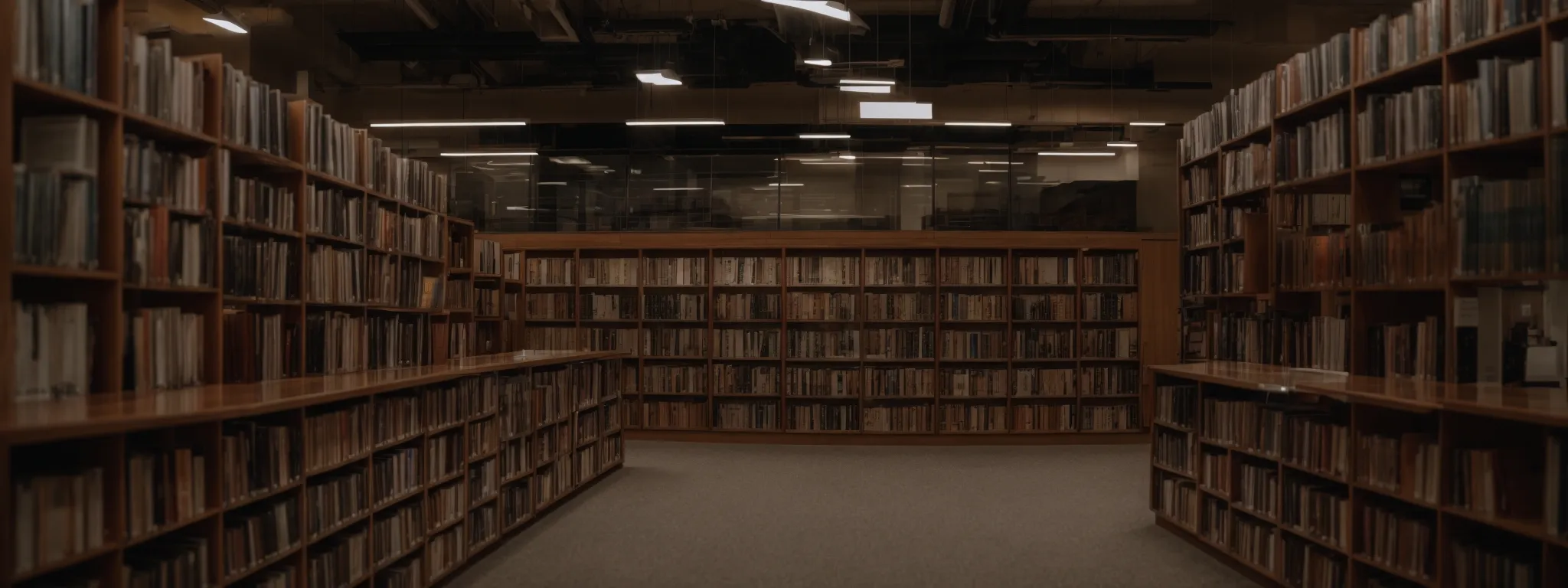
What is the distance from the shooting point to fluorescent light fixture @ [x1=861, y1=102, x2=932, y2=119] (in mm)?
7594

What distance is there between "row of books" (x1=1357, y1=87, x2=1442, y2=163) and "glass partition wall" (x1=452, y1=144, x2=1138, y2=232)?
609cm

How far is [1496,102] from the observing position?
154 inches

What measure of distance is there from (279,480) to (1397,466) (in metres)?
4.39

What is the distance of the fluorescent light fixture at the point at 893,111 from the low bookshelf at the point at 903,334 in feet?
9.25

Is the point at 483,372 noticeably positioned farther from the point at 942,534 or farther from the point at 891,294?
the point at 891,294

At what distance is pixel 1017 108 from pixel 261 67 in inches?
373

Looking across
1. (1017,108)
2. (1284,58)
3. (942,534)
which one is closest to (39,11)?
(942,534)

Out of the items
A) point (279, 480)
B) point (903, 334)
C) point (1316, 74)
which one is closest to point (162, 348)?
point (279, 480)

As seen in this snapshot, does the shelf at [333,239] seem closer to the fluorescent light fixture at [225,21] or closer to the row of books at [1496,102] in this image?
the fluorescent light fixture at [225,21]

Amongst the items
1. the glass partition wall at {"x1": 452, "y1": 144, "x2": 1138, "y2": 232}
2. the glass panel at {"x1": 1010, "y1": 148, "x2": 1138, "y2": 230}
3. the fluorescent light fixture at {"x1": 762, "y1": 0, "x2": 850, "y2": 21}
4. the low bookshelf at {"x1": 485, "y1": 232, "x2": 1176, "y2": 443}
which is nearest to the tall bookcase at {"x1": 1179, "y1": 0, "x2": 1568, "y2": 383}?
the fluorescent light fixture at {"x1": 762, "y1": 0, "x2": 850, "y2": 21}

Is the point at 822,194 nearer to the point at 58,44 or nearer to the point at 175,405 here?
the point at 58,44

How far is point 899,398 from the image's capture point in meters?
10.5

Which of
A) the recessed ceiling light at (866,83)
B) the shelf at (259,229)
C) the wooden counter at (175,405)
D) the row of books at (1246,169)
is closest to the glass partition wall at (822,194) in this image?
the recessed ceiling light at (866,83)

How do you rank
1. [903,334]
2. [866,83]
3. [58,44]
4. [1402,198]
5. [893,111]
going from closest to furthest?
[58,44] < [1402,198] < [893,111] < [866,83] < [903,334]
